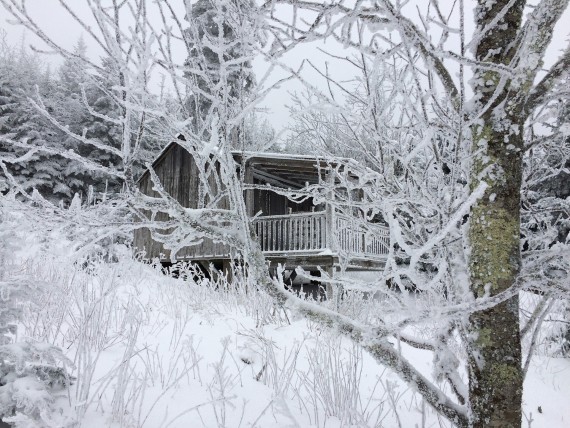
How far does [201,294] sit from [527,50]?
20.9ft

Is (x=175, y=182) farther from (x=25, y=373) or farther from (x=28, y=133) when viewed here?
(x=25, y=373)

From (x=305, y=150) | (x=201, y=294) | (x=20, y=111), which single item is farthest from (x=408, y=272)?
(x=20, y=111)

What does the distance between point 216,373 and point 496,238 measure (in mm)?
2408

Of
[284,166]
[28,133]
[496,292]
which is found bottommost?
[496,292]

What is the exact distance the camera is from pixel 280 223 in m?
12.7

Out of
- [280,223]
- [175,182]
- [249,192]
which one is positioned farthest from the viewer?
[175,182]

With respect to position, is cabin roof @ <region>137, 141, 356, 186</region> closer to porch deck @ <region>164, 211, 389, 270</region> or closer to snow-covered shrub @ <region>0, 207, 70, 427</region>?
porch deck @ <region>164, 211, 389, 270</region>

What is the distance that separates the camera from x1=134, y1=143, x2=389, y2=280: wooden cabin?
38.2 ft

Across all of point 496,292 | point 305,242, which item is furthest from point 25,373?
point 305,242

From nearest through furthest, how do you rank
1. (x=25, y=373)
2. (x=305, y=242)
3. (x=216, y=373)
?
(x=25, y=373), (x=216, y=373), (x=305, y=242)

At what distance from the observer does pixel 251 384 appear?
347 centimetres

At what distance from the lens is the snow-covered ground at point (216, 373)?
2461 mm

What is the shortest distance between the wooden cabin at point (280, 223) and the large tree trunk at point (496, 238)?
25.9 feet

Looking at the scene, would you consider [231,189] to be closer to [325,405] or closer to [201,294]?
[325,405]
